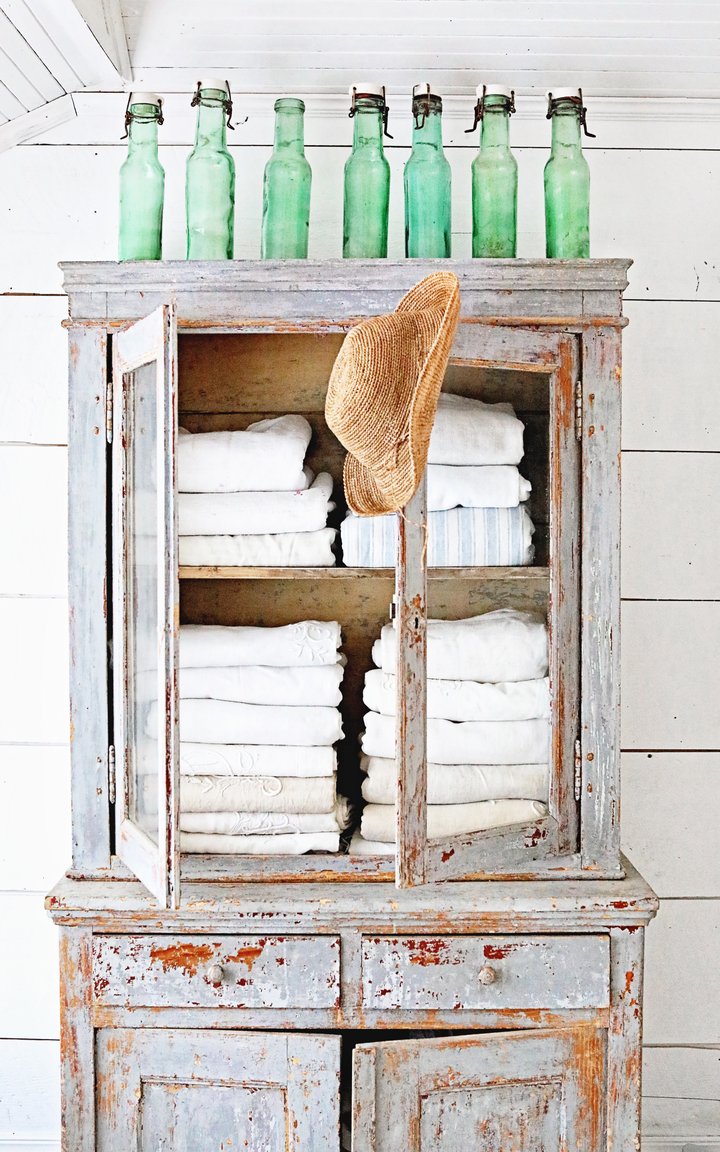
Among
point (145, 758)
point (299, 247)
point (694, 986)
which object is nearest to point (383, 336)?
point (299, 247)

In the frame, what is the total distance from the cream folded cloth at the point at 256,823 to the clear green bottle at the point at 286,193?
0.94 meters

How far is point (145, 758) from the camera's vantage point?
1.58 metres

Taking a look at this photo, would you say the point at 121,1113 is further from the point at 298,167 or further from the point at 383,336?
the point at 298,167

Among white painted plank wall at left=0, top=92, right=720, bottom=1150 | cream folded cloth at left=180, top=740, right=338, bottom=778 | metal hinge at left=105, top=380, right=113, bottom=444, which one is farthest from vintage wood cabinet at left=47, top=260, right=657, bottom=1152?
white painted plank wall at left=0, top=92, right=720, bottom=1150

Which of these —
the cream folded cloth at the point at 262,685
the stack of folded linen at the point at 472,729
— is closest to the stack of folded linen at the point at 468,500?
the stack of folded linen at the point at 472,729

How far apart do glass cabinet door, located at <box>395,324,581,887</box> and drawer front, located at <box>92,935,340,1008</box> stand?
23cm

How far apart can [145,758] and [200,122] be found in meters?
1.06

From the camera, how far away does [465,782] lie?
1592 millimetres

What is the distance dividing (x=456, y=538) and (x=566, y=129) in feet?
2.42

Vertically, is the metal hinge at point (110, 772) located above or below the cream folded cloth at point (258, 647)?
below

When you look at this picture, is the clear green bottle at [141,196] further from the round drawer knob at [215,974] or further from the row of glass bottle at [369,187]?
the round drawer knob at [215,974]

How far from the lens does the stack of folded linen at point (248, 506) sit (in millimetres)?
1700

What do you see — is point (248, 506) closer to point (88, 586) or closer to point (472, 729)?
point (88, 586)

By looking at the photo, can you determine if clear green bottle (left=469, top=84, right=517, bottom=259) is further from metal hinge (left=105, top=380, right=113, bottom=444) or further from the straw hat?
metal hinge (left=105, top=380, right=113, bottom=444)
